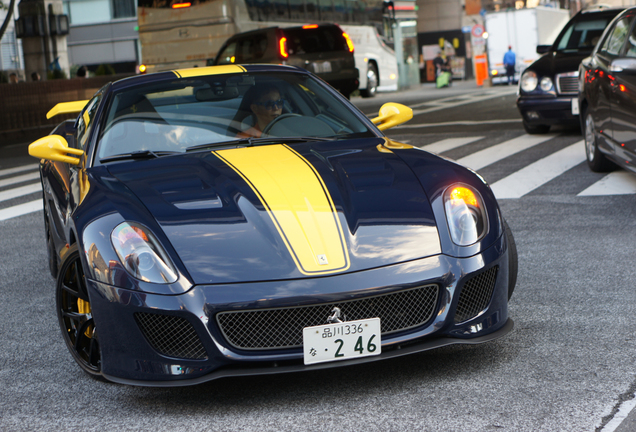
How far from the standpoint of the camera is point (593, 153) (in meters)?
8.38

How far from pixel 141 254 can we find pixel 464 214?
1318 mm

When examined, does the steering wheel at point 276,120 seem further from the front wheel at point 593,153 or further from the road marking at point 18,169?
the road marking at point 18,169

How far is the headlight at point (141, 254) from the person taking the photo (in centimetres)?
317

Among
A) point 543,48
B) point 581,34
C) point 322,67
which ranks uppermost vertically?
point 322,67

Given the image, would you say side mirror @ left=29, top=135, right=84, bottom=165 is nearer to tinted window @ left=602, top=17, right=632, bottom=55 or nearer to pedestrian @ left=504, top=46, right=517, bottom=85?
tinted window @ left=602, top=17, right=632, bottom=55

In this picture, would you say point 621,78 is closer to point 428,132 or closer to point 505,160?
point 505,160

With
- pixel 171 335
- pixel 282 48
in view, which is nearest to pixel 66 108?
pixel 171 335

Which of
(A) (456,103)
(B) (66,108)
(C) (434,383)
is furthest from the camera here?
(A) (456,103)

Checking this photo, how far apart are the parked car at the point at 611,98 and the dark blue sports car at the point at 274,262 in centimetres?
336

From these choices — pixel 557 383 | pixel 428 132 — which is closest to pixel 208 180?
pixel 557 383

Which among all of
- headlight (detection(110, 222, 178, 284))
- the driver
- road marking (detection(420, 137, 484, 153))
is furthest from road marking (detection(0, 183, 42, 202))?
headlight (detection(110, 222, 178, 284))

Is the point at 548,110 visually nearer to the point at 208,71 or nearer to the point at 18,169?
the point at 208,71

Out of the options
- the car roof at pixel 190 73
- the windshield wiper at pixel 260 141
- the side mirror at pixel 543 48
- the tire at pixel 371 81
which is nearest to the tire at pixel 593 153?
the side mirror at pixel 543 48

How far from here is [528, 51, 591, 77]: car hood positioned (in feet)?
36.1
